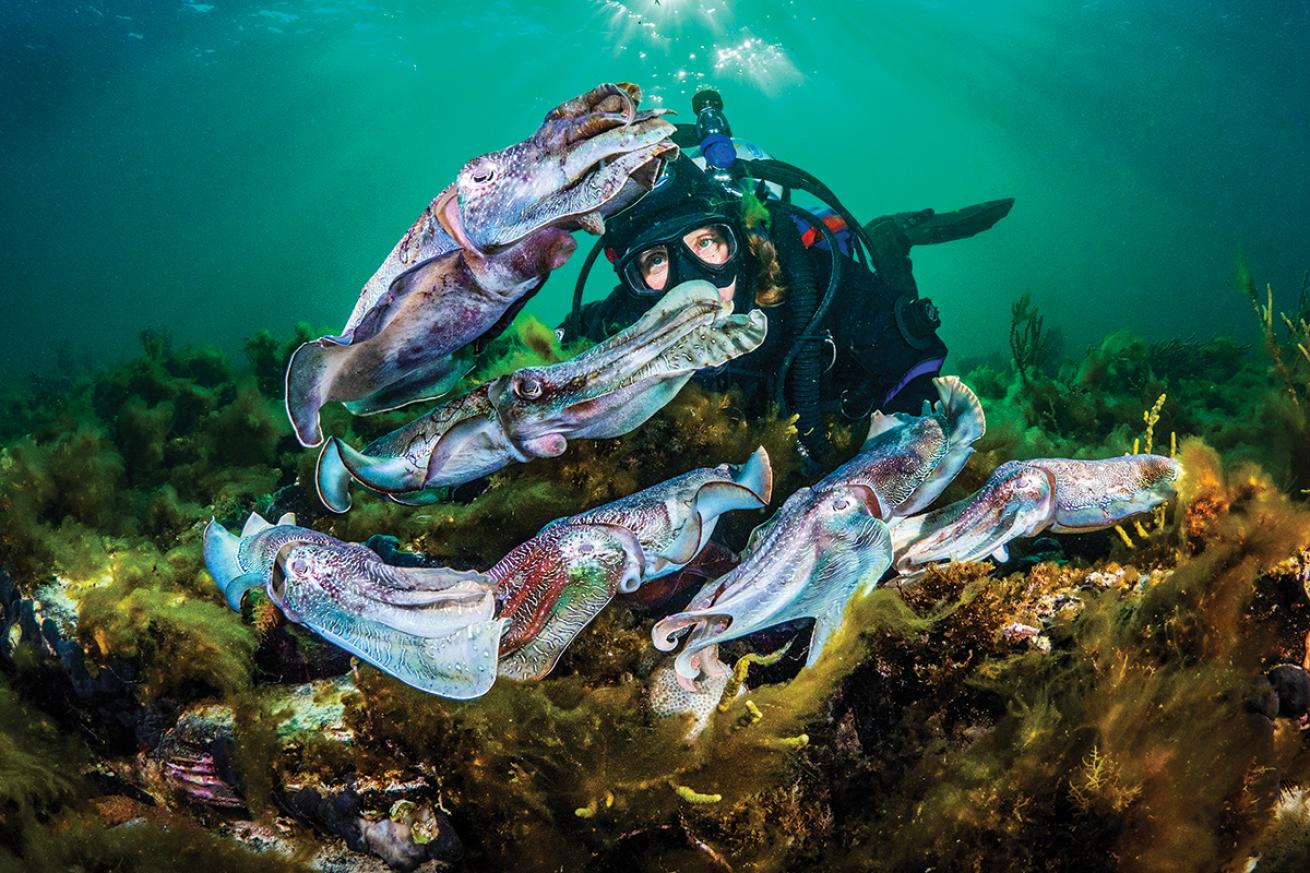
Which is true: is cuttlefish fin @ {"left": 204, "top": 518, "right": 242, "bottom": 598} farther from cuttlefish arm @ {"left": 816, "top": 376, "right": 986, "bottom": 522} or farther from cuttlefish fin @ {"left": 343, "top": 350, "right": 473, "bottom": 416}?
cuttlefish arm @ {"left": 816, "top": 376, "right": 986, "bottom": 522}

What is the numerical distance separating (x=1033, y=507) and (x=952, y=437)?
405mm

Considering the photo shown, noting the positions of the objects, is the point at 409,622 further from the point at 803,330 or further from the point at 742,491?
the point at 803,330

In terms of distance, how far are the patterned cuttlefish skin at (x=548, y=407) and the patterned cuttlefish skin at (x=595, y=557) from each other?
0.35 m

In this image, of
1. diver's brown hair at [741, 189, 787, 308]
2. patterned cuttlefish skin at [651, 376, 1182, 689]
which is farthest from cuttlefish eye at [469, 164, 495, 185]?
diver's brown hair at [741, 189, 787, 308]

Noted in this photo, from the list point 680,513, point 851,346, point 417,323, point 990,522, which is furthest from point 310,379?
point 851,346

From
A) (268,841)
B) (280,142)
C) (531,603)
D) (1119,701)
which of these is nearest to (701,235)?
(531,603)

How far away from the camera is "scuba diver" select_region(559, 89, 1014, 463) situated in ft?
12.4

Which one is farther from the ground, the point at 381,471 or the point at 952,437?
the point at 381,471

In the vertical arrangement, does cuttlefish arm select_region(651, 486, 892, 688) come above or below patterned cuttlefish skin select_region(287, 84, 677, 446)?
below

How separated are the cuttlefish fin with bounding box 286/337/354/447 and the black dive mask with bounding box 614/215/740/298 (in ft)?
7.41

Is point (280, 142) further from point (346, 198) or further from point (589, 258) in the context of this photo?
point (589, 258)

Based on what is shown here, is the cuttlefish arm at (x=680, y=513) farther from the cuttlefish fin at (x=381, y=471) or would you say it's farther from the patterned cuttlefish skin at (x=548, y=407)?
the cuttlefish fin at (x=381, y=471)

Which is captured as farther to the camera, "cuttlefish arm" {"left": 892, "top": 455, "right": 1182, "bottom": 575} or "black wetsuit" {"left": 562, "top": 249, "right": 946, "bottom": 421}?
"black wetsuit" {"left": 562, "top": 249, "right": 946, "bottom": 421}

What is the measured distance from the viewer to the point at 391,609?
1.67 meters
